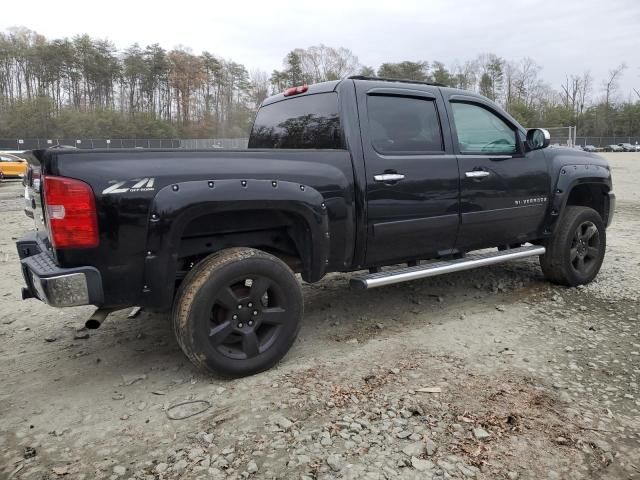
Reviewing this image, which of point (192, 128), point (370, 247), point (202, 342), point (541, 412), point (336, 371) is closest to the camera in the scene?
point (541, 412)

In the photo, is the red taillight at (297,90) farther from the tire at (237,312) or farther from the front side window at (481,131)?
the tire at (237,312)

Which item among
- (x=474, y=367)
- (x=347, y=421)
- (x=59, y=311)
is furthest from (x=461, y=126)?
(x=59, y=311)

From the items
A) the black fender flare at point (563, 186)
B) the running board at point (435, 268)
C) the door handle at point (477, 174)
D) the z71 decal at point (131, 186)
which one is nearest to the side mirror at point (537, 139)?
the black fender flare at point (563, 186)

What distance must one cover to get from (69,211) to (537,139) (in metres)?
4.12

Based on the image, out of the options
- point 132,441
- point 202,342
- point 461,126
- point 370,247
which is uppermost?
point 461,126

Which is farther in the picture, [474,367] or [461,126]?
[461,126]

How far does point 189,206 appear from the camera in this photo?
3031 mm

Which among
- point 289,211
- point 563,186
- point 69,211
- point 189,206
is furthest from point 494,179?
point 69,211

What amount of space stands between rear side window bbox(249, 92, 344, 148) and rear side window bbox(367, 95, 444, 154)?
30cm

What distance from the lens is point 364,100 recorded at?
3.98m

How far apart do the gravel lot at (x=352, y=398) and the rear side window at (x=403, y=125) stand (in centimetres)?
152

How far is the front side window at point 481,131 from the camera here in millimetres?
4551

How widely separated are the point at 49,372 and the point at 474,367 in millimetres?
2990

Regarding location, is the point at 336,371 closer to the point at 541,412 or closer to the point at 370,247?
the point at 370,247
